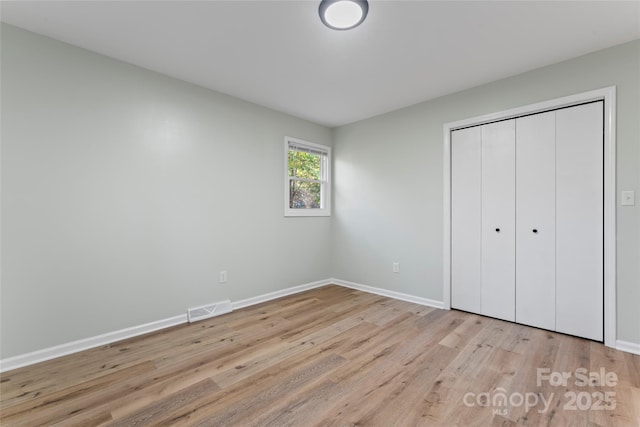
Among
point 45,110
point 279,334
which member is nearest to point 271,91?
point 45,110

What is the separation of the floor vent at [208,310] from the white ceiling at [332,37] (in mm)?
2435

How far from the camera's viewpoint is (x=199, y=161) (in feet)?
9.98

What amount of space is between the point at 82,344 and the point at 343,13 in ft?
10.8

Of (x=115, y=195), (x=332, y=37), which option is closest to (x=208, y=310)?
(x=115, y=195)

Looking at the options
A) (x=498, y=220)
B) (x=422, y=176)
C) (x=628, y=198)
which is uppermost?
(x=422, y=176)

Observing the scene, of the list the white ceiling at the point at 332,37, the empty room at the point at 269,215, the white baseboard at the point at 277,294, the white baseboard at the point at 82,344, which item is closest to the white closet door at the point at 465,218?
the empty room at the point at 269,215

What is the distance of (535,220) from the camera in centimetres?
273

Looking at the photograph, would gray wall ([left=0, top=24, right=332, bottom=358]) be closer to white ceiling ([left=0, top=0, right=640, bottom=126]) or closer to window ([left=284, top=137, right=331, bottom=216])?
white ceiling ([left=0, top=0, right=640, bottom=126])

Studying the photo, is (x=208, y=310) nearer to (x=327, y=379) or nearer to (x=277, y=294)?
(x=277, y=294)

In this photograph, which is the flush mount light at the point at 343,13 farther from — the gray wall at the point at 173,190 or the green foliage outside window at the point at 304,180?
the green foliage outside window at the point at 304,180

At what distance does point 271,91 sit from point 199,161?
1.14 m

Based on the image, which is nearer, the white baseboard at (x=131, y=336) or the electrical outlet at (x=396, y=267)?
the white baseboard at (x=131, y=336)

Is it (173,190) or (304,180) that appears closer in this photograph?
(173,190)

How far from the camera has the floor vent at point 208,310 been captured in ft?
9.68
